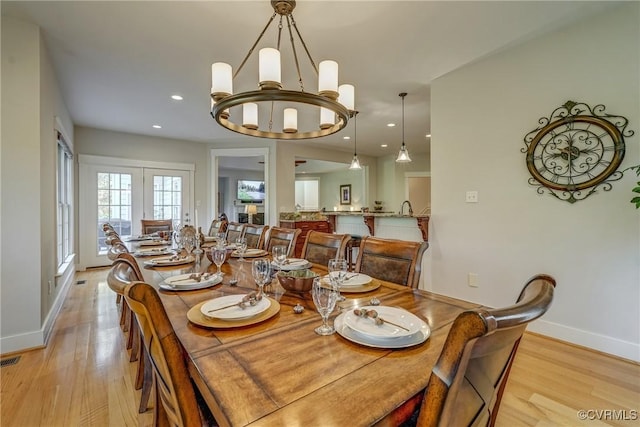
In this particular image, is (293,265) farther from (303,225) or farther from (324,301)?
(303,225)

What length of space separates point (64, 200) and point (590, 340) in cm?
612

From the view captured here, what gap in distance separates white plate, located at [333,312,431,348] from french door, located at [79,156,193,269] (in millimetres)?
5660

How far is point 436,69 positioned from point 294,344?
10.1 feet

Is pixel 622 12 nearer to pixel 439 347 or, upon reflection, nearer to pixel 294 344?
pixel 439 347

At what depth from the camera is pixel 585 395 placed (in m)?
1.66

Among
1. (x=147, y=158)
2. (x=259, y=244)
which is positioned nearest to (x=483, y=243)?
(x=259, y=244)

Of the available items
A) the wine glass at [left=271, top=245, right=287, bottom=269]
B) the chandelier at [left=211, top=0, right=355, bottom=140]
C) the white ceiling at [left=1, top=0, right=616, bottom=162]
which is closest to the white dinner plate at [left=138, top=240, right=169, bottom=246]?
the chandelier at [left=211, top=0, right=355, bottom=140]

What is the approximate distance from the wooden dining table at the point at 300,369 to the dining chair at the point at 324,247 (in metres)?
0.79

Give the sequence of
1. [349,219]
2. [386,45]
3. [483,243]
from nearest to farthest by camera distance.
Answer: [386,45], [483,243], [349,219]

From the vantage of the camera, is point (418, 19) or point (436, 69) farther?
point (436, 69)

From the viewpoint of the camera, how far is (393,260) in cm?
167

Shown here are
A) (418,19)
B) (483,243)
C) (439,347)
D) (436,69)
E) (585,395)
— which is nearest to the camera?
(439,347)

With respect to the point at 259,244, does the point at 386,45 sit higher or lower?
higher

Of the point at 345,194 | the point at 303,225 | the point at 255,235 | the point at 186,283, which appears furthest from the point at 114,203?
the point at 345,194
